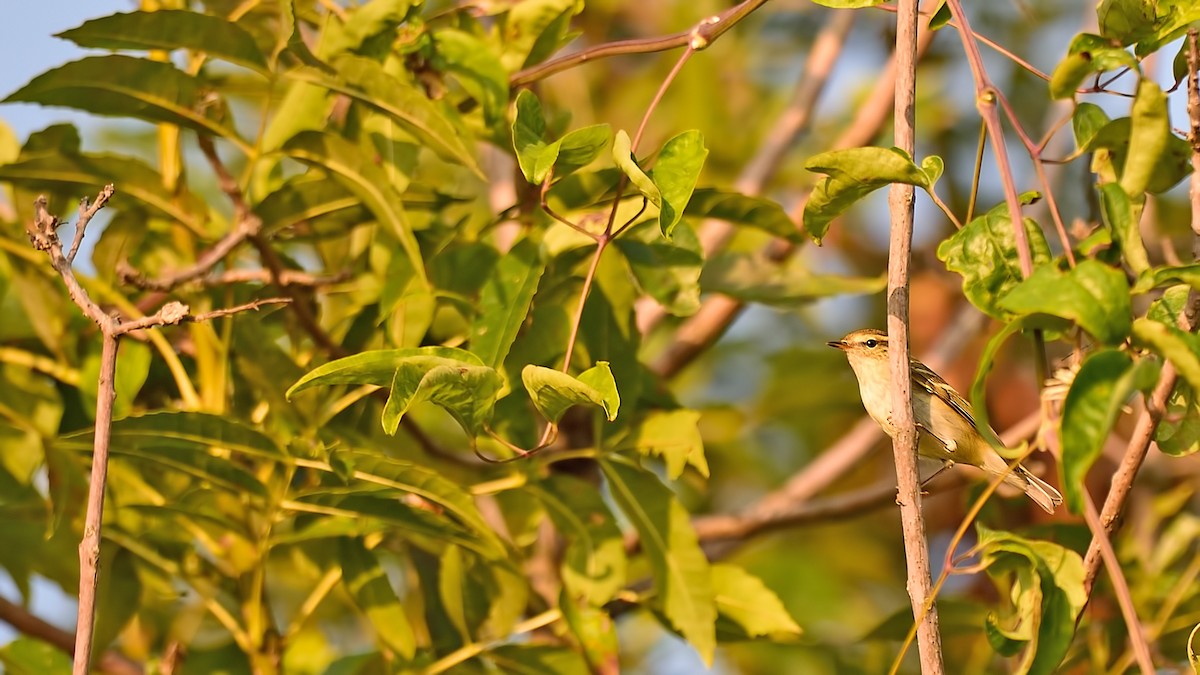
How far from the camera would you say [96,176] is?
2.55 metres

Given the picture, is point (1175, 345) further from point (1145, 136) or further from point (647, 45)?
point (647, 45)

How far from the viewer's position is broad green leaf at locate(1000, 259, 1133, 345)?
4.58ft

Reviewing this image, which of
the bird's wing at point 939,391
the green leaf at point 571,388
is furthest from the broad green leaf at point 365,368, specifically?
the bird's wing at point 939,391

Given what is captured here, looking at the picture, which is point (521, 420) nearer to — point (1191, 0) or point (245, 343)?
point (245, 343)

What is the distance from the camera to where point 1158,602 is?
119 inches

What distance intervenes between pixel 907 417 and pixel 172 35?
5.04 ft

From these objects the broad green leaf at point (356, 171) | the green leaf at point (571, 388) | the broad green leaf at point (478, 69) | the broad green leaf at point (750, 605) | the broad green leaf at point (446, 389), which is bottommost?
the broad green leaf at point (750, 605)

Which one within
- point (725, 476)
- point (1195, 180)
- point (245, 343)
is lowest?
point (725, 476)

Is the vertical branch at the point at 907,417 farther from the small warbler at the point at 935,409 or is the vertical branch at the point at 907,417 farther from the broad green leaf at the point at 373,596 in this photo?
the small warbler at the point at 935,409

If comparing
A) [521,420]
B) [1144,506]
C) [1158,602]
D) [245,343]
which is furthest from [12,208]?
[1144,506]

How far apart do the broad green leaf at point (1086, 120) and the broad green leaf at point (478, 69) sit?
3.61 ft

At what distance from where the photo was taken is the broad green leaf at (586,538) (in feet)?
8.48

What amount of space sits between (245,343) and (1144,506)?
3181 millimetres

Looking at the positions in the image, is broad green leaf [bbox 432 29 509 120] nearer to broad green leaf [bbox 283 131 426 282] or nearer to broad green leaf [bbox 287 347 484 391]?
broad green leaf [bbox 283 131 426 282]
